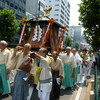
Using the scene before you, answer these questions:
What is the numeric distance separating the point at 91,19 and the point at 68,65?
1244 centimetres

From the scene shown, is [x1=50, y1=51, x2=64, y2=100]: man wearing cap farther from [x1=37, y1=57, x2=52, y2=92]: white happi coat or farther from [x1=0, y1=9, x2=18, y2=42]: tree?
[x1=0, y1=9, x2=18, y2=42]: tree

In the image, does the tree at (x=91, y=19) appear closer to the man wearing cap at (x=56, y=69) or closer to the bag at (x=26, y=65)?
the man wearing cap at (x=56, y=69)

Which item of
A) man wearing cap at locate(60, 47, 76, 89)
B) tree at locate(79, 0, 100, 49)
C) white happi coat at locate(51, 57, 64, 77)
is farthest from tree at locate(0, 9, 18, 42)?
white happi coat at locate(51, 57, 64, 77)

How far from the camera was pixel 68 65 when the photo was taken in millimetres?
6867

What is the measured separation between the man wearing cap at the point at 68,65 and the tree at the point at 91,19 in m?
11.2

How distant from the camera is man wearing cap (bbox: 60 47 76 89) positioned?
673cm

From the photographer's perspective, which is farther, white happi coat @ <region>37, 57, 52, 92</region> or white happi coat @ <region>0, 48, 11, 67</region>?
white happi coat @ <region>0, 48, 11, 67</region>

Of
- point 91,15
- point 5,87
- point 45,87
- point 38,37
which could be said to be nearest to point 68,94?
point 5,87

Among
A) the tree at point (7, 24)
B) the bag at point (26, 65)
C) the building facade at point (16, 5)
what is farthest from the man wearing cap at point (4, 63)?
the building facade at point (16, 5)

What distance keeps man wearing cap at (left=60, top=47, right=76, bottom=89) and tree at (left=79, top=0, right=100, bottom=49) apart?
36.8 feet

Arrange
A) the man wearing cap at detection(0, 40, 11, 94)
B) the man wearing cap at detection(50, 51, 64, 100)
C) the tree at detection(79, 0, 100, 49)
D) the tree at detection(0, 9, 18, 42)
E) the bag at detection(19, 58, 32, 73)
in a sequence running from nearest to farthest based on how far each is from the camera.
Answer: the bag at detection(19, 58, 32, 73), the man wearing cap at detection(50, 51, 64, 100), the man wearing cap at detection(0, 40, 11, 94), the tree at detection(79, 0, 100, 49), the tree at detection(0, 9, 18, 42)

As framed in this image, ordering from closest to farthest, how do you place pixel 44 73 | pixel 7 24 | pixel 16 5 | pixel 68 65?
pixel 44 73, pixel 68 65, pixel 7 24, pixel 16 5

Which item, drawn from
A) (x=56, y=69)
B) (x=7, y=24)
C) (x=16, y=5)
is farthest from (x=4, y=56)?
(x=16, y=5)

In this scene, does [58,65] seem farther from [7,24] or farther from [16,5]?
[16,5]
